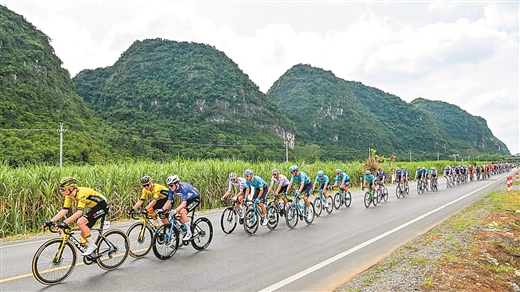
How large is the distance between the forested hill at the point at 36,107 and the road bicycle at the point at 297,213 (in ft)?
81.4

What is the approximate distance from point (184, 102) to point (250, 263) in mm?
90250

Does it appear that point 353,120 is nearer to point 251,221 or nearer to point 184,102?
point 184,102

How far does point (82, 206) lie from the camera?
663 cm

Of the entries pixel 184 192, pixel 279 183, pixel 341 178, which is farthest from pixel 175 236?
pixel 341 178

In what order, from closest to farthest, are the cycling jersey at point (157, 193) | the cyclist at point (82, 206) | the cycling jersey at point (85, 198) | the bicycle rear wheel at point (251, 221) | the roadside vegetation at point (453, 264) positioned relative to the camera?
the roadside vegetation at point (453, 264) → the cyclist at point (82, 206) → the cycling jersey at point (85, 198) → the cycling jersey at point (157, 193) → the bicycle rear wheel at point (251, 221)

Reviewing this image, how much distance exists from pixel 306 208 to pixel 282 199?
992mm

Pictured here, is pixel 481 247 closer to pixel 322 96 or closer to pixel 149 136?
pixel 149 136

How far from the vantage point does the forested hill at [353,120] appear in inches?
4444

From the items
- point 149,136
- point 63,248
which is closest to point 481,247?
point 63,248

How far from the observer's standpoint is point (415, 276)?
18.9 feet

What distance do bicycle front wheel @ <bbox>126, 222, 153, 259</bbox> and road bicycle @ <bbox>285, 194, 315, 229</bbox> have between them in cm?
473

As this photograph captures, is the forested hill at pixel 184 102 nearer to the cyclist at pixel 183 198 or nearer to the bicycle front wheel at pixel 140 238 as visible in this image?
the cyclist at pixel 183 198

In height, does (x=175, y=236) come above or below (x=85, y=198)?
below

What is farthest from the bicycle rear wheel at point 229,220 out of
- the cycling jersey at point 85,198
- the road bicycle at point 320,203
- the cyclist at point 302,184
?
the road bicycle at point 320,203
